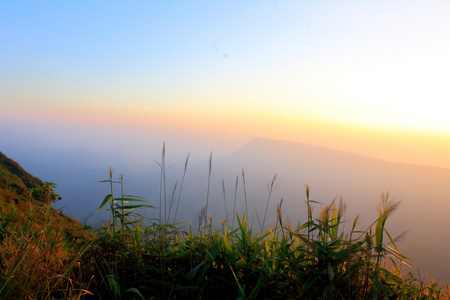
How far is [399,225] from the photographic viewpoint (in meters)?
98.8

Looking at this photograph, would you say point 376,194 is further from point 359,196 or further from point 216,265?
point 216,265

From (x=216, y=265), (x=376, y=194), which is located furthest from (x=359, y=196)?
(x=216, y=265)

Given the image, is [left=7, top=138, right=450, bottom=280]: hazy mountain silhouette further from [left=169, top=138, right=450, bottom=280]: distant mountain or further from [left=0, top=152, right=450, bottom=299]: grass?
[left=0, top=152, right=450, bottom=299]: grass

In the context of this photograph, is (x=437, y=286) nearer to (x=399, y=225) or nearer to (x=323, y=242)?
(x=323, y=242)

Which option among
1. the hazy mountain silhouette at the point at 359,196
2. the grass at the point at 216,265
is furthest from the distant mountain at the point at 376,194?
the grass at the point at 216,265

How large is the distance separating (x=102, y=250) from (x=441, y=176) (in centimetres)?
19027

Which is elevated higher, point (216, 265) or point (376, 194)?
point (216, 265)

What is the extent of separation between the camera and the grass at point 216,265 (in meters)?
1.87

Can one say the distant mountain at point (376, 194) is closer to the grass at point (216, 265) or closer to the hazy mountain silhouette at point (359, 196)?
the hazy mountain silhouette at point (359, 196)

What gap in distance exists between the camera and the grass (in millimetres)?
1867

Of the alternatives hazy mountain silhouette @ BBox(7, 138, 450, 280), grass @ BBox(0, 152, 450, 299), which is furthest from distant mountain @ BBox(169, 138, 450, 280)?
grass @ BBox(0, 152, 450, 299)

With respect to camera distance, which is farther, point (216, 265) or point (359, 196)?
point (359, 196)

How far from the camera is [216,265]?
2.42 m

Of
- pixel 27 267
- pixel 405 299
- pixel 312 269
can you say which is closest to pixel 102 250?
pixel 27 267
